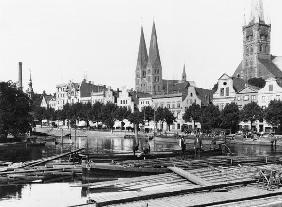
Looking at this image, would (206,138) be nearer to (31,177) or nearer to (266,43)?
(31,177)

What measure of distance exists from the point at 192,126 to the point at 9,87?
51698 mm

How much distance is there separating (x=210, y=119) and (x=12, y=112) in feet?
127

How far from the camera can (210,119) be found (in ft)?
294

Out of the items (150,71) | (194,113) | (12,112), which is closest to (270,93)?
(194,113)

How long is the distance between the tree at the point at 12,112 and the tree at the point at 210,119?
35054 mm

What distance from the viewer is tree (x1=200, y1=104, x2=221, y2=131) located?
89.1m

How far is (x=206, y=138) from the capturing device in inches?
3147

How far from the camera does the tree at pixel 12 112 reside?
73.2m

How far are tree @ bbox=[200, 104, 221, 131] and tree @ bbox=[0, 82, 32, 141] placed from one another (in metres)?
35.1

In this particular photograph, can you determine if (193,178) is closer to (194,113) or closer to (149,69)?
(194,113)

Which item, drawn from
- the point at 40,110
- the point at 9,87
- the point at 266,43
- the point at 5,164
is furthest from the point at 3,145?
the point at 266,43

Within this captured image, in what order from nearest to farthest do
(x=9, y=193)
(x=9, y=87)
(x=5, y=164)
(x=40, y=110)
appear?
(x=9, y=193) → (x=5, y=164) → (x=9, y=87) → (x=40, y=110)

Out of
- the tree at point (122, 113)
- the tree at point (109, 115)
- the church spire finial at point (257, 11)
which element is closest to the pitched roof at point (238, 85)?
the tree at point (122, 113)

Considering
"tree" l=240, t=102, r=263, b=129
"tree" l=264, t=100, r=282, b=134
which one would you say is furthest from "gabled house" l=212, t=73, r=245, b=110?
"tree" l=264, t=100, r=282, b=134
